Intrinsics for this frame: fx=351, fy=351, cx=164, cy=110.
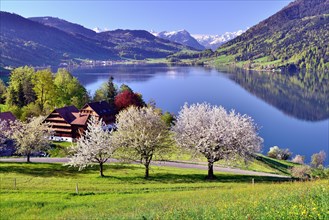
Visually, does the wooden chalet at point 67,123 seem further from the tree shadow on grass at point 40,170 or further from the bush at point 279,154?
the bush at point 279,154

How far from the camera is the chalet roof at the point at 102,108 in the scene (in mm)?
99688

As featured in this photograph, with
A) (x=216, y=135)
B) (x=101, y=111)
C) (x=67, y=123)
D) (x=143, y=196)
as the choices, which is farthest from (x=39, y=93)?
(x=143, y=196)

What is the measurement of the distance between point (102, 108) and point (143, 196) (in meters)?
72.7

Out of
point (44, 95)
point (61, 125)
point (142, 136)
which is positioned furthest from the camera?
point (44, 95)

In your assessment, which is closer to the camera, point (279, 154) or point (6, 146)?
point (6, 146)

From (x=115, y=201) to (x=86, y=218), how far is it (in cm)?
924

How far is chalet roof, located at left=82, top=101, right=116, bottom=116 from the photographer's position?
99.7 m

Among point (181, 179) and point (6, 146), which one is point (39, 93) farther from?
point (181, 179)

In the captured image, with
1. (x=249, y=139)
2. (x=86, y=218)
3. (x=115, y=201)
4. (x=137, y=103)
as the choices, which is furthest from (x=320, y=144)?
(x=86, y=218)

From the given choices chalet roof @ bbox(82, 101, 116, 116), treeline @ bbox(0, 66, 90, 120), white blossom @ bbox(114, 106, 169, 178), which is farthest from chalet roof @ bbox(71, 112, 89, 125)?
white blossom @ bbox(114, 106, 169, 178)

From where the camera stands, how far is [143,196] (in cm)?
3303

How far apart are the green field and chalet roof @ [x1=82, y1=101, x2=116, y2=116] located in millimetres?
43506

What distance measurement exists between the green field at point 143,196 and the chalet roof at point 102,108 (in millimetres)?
43506

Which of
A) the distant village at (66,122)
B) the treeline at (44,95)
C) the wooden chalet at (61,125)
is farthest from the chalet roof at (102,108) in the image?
the wooden chalet at (61,125)
